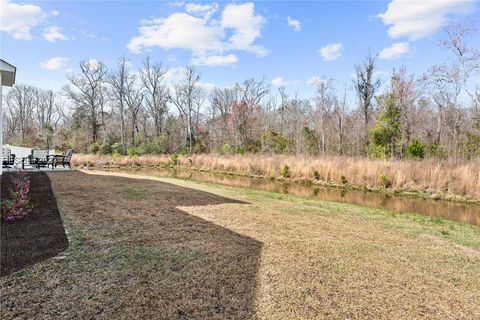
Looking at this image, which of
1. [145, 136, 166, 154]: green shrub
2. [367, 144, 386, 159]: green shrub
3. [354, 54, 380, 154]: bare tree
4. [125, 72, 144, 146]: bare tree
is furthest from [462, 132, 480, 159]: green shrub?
[125, 72, 144, 146]: bare tree

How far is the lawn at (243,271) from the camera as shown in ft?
6.75

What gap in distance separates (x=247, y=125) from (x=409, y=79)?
13440mm

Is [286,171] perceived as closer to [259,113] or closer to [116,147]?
[116,147]

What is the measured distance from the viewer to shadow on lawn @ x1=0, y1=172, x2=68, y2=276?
2707mm

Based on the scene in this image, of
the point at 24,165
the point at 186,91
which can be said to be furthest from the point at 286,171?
the point at 186,91

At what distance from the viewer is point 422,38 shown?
14547 mm

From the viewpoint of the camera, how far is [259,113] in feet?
101

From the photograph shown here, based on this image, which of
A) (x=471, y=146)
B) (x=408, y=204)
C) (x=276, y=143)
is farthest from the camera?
(x=276, y=143)

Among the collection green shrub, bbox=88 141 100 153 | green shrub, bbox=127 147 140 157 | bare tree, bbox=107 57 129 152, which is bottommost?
green shrub, bbox=127 147 140 157

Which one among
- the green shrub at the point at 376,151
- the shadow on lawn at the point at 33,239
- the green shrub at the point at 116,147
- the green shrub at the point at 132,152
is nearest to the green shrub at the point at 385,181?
the green shrub at the point at 376,151

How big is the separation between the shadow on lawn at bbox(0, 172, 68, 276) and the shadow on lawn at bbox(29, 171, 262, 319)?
199 mm

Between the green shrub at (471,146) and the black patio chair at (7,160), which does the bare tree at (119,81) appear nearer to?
the black patio chair at (7,160)

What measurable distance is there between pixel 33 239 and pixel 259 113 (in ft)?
92.7

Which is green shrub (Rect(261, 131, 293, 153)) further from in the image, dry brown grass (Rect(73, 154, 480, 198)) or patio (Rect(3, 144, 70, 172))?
patio (Rect(3, 144, 70, 172))
